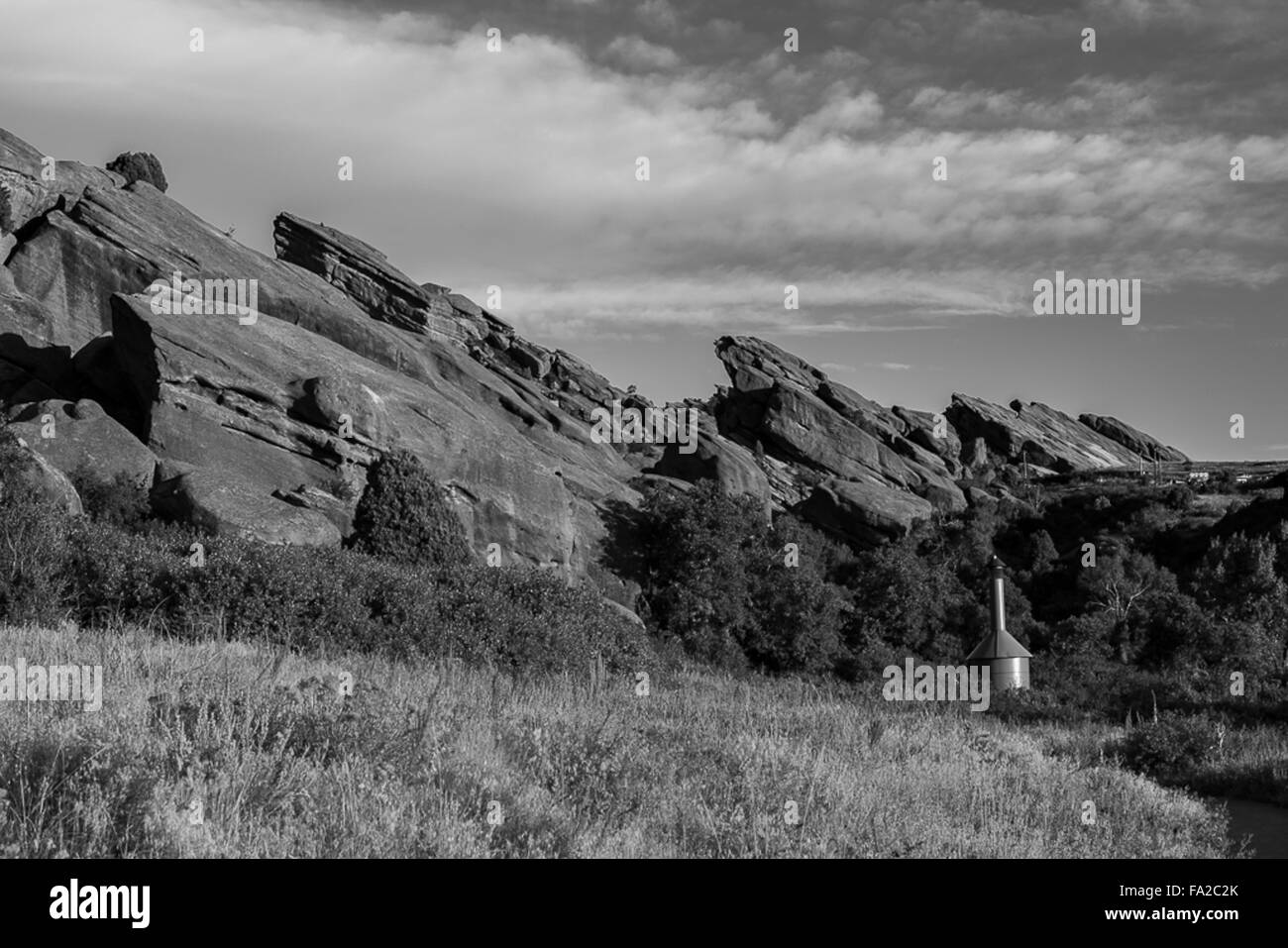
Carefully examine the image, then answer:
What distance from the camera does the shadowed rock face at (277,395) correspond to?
108ft

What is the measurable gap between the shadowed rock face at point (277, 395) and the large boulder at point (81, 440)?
7 cm

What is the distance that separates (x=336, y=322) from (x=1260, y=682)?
3740 cm

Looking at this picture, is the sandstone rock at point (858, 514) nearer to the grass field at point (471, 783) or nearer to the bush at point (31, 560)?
the bush at point (31, 560)

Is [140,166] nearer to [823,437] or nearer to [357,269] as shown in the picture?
[357,269]

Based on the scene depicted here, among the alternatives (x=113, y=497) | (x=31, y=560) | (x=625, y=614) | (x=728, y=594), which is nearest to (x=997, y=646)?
(x=728, y=594)

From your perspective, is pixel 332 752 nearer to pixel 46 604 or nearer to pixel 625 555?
pixel 46 604

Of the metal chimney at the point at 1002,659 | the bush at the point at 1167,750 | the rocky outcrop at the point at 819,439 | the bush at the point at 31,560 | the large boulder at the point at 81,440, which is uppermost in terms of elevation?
the rocky outcrop at the point at 819,439

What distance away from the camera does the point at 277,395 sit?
117ft

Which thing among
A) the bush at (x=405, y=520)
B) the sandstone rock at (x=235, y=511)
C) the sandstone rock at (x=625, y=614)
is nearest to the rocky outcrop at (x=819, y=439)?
the sandstone rock at (x=625, y=614)

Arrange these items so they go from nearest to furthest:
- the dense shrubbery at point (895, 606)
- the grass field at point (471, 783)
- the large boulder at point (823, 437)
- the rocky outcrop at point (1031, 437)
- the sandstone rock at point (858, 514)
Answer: the grass field at point (471, 783) → the dense shrubbery at point (895, 606) → the sandstone rock at point (858, 514) → the large boulder at point (823, 437) → the rocky outcrop at point (1031, 437)

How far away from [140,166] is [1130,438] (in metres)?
119

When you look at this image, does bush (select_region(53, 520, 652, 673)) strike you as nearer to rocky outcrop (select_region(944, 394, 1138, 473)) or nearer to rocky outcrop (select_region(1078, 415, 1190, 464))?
rocky outcrop (select_region(944, 394, 1138, 473))
